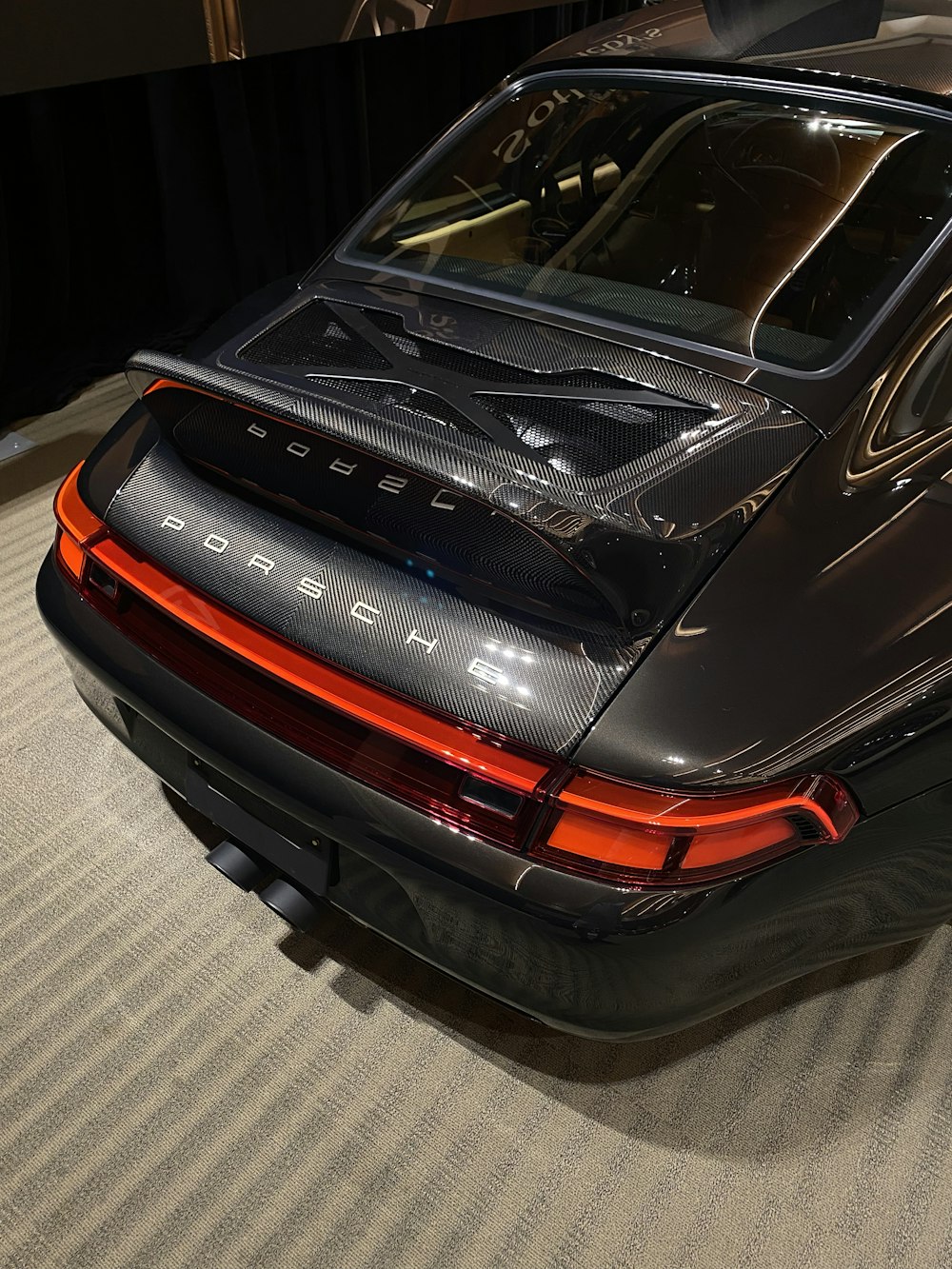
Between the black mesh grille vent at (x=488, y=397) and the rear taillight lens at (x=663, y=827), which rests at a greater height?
the black mesh grille vent at (x=488, y=397)

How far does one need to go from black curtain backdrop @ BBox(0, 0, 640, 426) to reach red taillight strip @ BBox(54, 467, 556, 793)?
79.7 inches

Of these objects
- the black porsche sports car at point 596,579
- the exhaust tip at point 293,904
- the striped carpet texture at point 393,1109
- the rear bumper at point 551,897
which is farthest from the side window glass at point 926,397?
the exhaust tip at point 293,904

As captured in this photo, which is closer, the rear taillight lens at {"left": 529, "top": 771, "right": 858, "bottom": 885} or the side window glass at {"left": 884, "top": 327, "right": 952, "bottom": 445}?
the rear taillight lens at {"left": 529, "top": 771, "right": 858, "bottom": 885}

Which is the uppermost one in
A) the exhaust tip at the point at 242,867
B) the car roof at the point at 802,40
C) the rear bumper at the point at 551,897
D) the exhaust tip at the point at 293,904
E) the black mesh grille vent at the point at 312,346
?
the car roof at the point at 802,40

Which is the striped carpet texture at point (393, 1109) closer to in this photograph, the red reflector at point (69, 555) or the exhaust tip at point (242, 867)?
the exhaust tip at point (242, 867)

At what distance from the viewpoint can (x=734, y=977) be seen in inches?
45.4

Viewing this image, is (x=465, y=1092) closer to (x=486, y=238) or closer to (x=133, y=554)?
(x=133, y=554)

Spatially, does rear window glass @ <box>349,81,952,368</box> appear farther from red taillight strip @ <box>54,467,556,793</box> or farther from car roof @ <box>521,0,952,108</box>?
red taillight strip @ <box>54,467,556,793</box>

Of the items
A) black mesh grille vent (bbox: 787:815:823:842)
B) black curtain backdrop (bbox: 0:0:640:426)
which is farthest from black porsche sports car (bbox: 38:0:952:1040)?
black curtain backdrop (bbox: 0:0:640:426)

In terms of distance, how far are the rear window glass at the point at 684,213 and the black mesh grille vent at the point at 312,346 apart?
0.75 ft

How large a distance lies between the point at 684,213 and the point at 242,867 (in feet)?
4.26

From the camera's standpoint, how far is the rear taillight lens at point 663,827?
99 cm

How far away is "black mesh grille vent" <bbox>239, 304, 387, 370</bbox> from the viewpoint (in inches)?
52.9

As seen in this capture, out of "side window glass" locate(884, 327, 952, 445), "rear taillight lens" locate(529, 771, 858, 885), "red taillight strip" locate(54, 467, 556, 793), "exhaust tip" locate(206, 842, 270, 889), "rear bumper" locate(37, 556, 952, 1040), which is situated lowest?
"exhaust tip" locate(206, 842, 270, 889)
